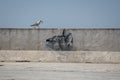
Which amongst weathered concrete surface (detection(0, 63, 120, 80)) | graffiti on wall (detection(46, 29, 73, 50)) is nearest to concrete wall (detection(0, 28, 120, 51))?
graffiti on wall (detection(46, 29, 73, 50))

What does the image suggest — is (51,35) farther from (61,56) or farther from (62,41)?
(61,56)

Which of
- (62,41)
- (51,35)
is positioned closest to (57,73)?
(62,41)

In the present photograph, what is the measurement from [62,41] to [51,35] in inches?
34.8

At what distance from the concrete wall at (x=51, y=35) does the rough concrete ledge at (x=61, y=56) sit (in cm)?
29

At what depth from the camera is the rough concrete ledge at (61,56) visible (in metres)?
17.1

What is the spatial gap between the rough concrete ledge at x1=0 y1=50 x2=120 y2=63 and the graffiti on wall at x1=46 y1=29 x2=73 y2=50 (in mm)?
355

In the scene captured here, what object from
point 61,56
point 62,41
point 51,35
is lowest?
point 61,56

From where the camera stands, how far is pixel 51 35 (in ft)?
58.3

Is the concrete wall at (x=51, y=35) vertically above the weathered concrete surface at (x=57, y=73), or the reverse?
the concrete wall at (x=51, y=35)

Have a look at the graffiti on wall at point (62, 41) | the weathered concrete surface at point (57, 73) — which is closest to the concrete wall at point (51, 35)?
the graffiti on wall at point (62, 41)

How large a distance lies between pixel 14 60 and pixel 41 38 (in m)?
2.44

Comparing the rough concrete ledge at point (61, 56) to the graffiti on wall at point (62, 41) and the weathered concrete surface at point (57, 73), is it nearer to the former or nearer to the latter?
the graffiti on wall at point (62, 41)

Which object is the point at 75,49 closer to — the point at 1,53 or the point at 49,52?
the point at 49,52

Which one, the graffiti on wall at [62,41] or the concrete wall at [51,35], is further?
the graffiti on wall at [62,41]
